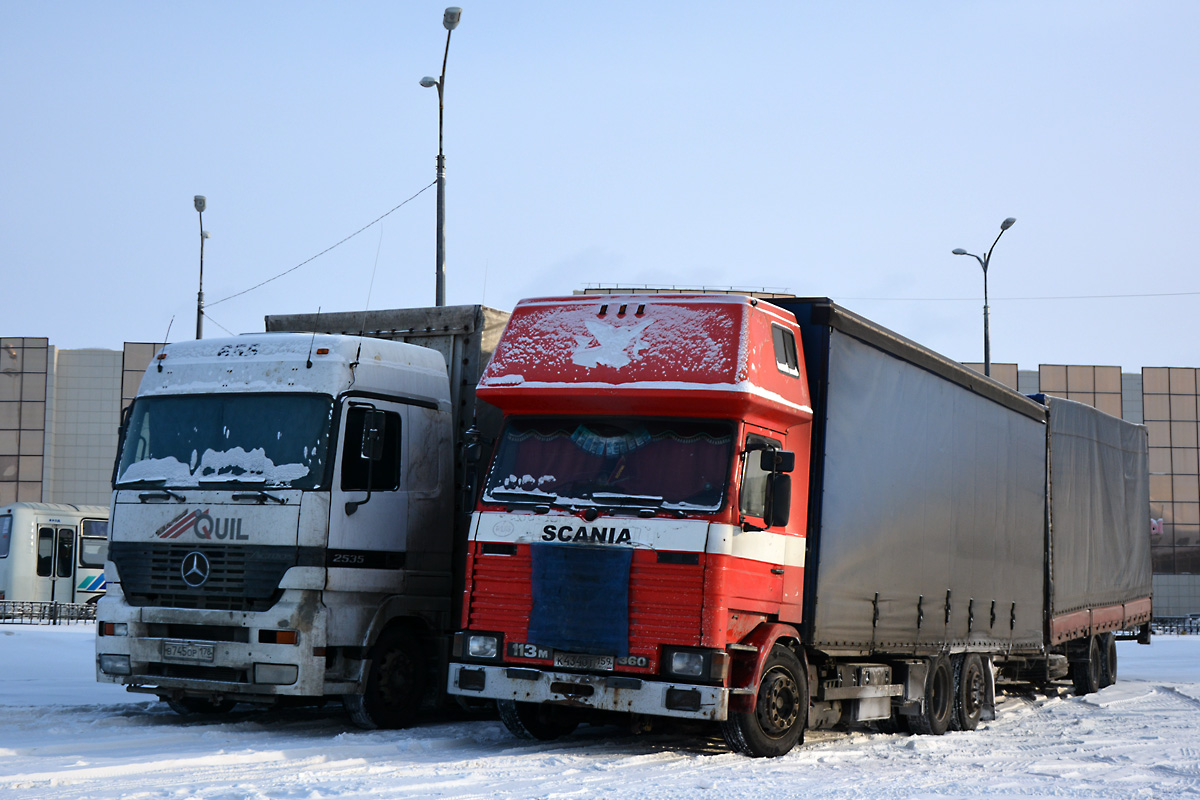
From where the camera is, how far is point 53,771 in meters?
9.32

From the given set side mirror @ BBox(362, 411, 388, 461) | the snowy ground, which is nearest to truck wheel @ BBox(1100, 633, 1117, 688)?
the snowy ground

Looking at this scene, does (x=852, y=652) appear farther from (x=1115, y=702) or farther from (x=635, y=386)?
(x=1115, y=702)

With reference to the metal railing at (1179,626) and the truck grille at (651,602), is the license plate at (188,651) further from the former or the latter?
the metal railing at (1179,626)

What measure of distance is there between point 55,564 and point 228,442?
85.8 feet

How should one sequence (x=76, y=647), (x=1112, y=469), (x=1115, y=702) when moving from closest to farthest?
1. (x=1115, y=702)
2. (x=1112, y=469)
3. (x=76, y=647)

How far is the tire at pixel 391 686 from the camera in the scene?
1218cm

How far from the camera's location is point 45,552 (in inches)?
1393

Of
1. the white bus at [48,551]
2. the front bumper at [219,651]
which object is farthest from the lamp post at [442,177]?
the white bus at [48,551]

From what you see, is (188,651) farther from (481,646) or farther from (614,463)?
(614,463)

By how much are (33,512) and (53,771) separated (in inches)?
1086

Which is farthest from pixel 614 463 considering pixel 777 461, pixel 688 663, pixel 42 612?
pixel 42 612

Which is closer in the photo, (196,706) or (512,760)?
(512,760)

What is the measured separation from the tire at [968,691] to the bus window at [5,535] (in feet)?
89.0

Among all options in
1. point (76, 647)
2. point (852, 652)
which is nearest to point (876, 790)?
point (852, 652)
